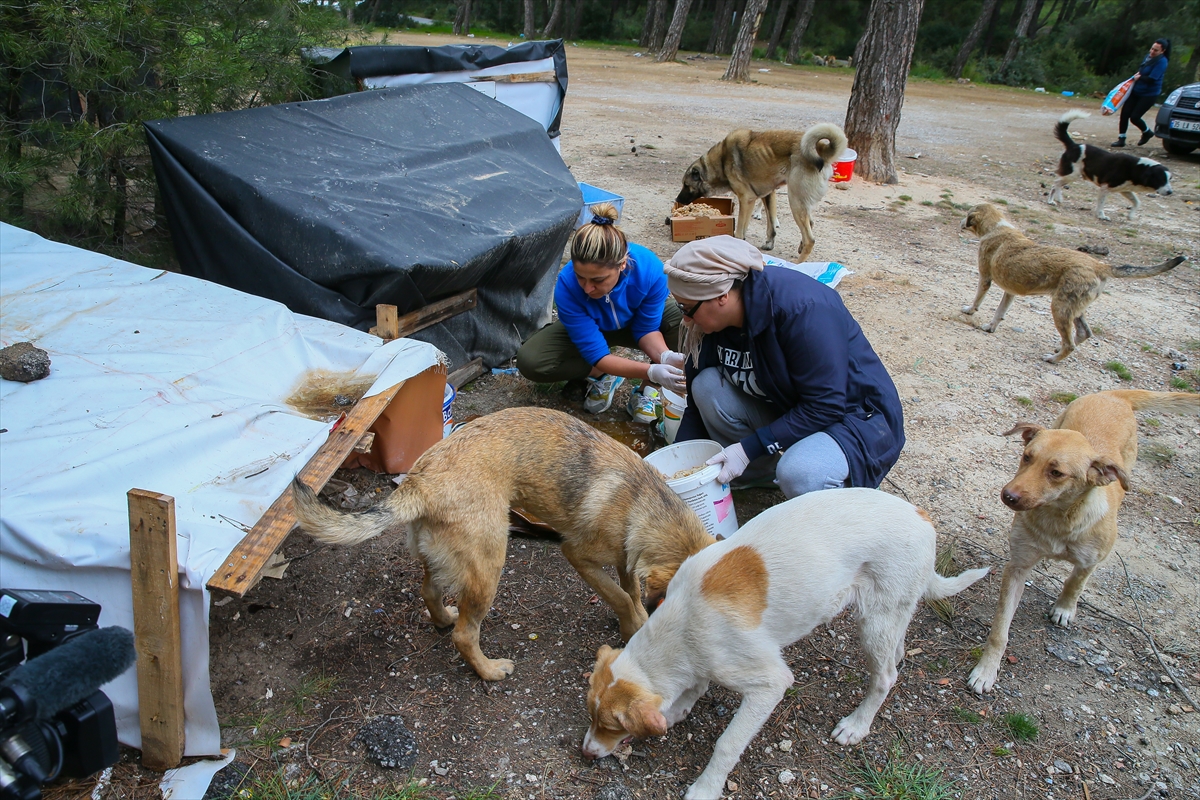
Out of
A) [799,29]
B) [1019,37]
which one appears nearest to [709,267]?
[799,29]

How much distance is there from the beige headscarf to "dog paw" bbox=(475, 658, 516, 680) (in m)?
1.79

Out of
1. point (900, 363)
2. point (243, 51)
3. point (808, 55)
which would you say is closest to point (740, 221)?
point (900, 363)

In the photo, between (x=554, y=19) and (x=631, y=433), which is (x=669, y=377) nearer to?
(x=631, y=433)

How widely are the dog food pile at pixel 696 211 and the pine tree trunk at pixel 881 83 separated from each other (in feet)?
13.7

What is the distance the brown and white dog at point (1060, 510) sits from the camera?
2.93 metres

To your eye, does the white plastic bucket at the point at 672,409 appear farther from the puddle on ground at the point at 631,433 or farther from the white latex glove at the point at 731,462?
the white latex glove at the point at 731,462

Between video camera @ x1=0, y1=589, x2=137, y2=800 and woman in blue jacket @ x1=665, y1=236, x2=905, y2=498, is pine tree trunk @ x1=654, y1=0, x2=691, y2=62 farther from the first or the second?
video camera @ x1=0, y1=589, x2=137, y2=800

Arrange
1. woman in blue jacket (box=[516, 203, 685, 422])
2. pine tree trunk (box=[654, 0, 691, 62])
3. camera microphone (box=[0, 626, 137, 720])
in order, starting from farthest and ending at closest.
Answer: pine tree trunk (box=[654, 0, 691, 62]), woman in blue jacket (box=[516, 203, 685, 422]), camera microphone (box=[0, 626, 137, 720])

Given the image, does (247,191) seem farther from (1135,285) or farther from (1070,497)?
(1135,285)

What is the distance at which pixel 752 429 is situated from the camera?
3.84 meters

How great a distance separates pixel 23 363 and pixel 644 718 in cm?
291

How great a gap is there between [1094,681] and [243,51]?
6.40m

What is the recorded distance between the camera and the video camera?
1.35 meters

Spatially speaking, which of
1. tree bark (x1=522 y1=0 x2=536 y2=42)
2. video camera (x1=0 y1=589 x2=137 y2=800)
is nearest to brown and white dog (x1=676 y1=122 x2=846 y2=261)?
video camera (x1=0 y1=589 x2=137 y2=800)
